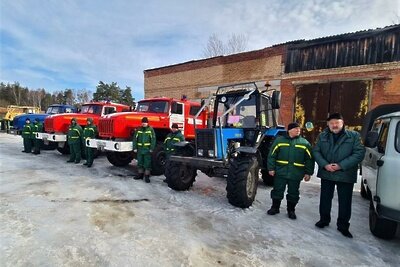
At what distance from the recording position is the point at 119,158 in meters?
8.60

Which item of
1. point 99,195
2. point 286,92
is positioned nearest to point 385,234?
point 99,195

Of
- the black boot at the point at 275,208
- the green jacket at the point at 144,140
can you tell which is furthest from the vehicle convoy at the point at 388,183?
the green jacket at the point at 144,140

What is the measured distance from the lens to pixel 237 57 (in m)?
15.7

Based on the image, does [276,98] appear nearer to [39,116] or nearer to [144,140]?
[144,140]

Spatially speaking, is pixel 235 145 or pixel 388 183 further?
pixel 235 145

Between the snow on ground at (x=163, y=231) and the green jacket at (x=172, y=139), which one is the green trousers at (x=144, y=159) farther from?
the snow on ground at (x=163, y=231)

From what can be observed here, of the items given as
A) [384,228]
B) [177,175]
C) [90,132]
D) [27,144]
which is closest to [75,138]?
[90,132]

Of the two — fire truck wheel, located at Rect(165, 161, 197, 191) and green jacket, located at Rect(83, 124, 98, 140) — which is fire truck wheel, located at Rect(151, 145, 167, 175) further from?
green jacket, located at Rect(83, 124, 98, 140)

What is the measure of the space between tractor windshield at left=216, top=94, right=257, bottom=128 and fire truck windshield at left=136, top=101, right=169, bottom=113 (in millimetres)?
2572

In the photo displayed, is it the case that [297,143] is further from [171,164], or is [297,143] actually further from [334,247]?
[171,164]

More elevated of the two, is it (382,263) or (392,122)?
(392,122)

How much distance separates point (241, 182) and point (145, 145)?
118 inches

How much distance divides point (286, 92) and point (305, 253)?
1153 cm

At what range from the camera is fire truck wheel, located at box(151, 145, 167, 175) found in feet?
23.8
